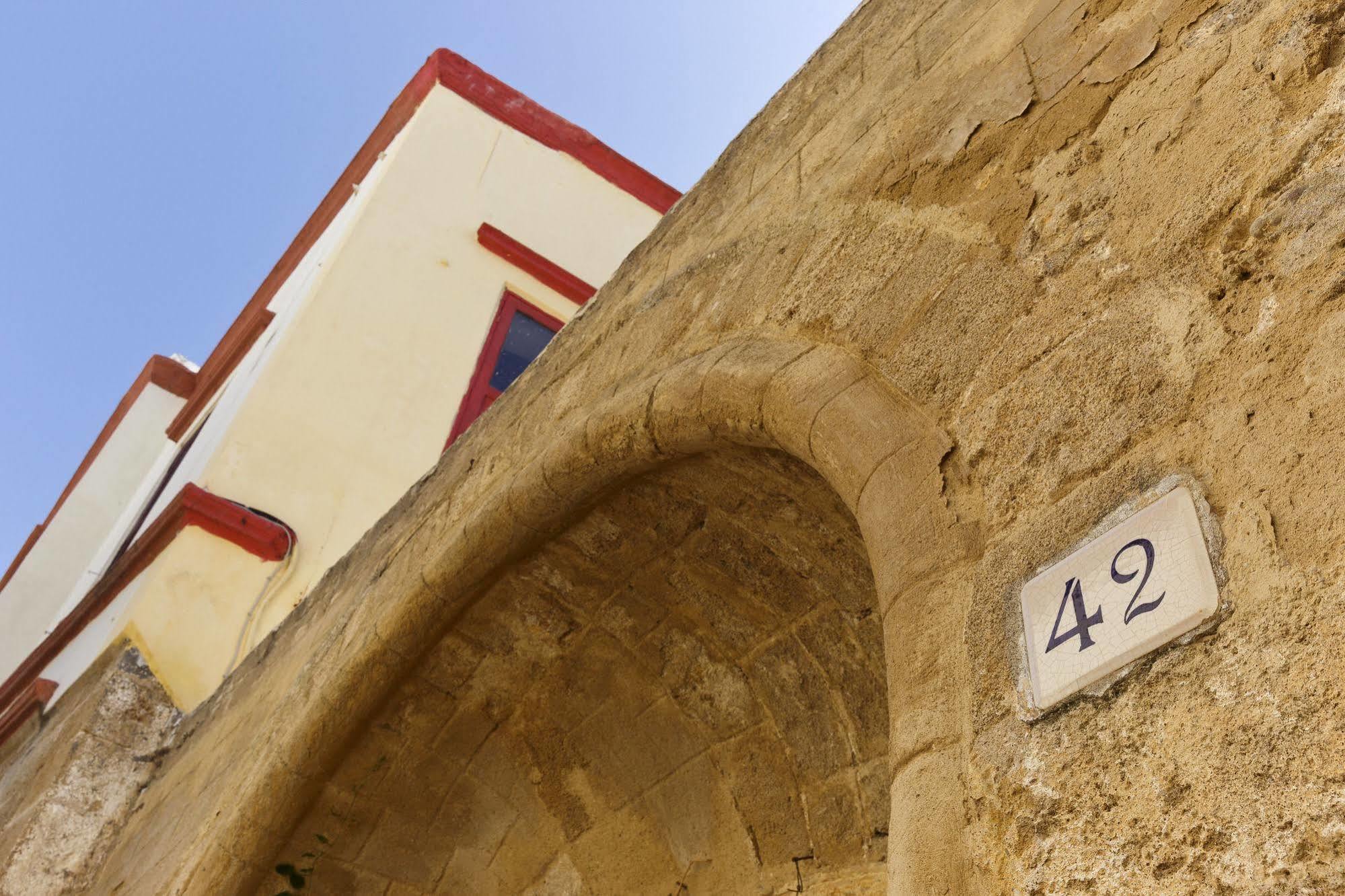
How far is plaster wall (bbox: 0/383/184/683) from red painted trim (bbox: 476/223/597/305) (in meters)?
3.57

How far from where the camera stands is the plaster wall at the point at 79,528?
31.5ft

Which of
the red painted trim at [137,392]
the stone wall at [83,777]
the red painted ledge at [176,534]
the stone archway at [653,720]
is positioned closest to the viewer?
the stone archway at [653,720]

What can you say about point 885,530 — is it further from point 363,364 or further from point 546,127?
point 546,127

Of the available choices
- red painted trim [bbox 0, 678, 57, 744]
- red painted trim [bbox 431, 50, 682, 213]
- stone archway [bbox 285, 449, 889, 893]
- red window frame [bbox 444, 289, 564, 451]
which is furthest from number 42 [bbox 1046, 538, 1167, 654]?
red painted trim [bbox 431, 50, 682, 213]

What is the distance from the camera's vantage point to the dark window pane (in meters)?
8.16

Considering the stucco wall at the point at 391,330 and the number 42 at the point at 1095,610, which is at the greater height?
the stucco wall at the point at 391,330

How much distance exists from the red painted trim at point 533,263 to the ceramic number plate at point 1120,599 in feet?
24.1

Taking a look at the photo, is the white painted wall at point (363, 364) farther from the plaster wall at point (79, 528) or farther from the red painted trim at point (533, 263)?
the plaster wall at point (79, 528)

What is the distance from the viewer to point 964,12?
2180 mm

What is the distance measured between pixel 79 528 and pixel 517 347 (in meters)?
5.22

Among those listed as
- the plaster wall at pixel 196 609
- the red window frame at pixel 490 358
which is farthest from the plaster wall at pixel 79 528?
the plaster wall at pixel 196 609

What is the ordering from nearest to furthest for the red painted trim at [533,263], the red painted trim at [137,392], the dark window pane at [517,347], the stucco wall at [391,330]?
the stucco wall at [391,330], the dark window pane at [517,347], the red painted trim at [533,263], the red painted trim at [137,392]

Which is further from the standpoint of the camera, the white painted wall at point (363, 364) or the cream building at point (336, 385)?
the cream building at point (336, 385)

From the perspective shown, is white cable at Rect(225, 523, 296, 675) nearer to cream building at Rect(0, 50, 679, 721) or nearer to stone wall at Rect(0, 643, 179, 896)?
cream building at Rect(0, 50, 679, 721)
